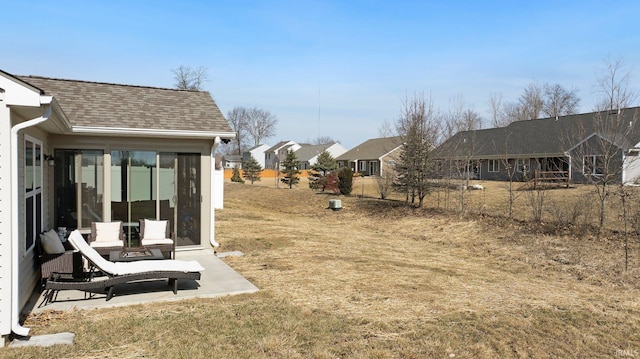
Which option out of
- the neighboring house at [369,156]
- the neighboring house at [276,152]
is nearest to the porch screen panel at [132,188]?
the neighboring house at [369,156]

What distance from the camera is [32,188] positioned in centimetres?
669

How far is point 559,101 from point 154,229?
50358mm

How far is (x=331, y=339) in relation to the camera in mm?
5094

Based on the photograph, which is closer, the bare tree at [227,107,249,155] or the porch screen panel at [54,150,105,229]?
→ the porch screen panel at [54,150,105,229]

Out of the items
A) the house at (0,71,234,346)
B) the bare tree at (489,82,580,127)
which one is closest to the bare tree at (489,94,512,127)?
the bare tree at (489,82,580,127)

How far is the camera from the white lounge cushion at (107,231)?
28.6ft

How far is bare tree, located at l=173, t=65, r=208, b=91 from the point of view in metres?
39.0

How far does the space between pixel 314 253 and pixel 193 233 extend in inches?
112

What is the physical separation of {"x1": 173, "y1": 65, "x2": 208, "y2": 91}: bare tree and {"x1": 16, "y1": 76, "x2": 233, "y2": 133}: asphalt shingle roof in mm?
29135

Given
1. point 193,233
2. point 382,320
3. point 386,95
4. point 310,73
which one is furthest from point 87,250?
point 386,95

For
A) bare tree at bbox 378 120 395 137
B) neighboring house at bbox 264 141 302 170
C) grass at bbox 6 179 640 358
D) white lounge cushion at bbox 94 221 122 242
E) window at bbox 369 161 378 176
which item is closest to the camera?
grass at bbox 6 179 640 358

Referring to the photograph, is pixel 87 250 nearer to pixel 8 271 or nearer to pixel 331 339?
pixel 8 271

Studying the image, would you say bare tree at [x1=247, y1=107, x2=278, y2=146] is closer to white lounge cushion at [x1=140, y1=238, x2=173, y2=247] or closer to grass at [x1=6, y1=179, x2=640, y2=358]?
grass at [x1=6, y1=179, x2=640, y2=358]

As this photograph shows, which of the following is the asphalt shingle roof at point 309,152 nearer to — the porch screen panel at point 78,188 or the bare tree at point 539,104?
the bare tree at point 539,104
